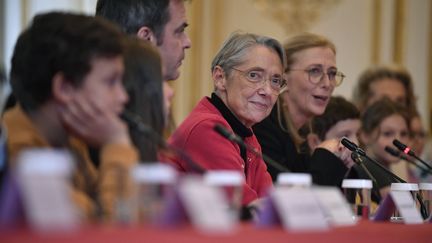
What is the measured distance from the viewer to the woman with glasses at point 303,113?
151 inches

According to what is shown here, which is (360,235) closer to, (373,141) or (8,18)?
(373,141)

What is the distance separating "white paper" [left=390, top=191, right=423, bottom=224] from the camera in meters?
2.44

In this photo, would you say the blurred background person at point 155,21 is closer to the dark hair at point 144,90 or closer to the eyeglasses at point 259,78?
the eyeglasses at point 259,78

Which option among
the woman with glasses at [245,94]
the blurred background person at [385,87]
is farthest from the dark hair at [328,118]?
the blurred background person at [385,87]

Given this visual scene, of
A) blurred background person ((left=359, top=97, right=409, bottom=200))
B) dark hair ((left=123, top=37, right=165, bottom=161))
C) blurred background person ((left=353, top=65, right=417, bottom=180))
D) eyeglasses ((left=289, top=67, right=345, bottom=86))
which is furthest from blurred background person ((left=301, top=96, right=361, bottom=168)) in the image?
dark hair ((left=123, top=37, right=165, bottom=161))

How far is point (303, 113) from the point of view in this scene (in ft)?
14.0

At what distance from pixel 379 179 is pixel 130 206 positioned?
257 cm

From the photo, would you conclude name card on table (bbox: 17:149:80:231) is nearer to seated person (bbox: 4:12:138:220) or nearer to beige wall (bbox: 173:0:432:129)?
seated person (bbox: 4:12:138:220)

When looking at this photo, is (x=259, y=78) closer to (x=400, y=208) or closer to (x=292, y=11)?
(x=400, y=208)

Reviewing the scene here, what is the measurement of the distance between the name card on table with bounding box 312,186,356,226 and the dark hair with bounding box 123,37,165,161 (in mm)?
454

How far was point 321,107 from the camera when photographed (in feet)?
14.0

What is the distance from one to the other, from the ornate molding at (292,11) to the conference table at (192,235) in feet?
17.8

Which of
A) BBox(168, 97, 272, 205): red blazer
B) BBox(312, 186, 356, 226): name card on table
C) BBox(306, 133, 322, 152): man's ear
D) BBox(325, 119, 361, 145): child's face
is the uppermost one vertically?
BBox(312, 186, 356, 226): name card on table

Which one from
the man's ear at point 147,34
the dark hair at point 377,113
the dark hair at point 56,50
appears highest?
the dark hair at point 56,50
